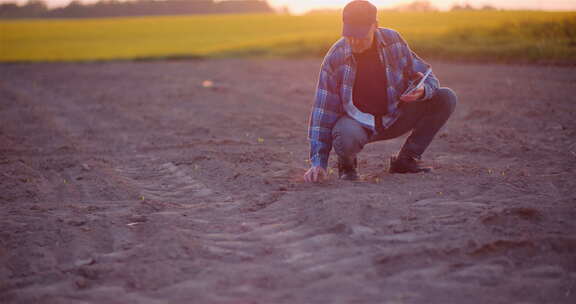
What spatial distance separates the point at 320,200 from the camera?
162 inches

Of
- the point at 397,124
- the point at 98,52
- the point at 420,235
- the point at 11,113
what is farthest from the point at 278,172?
the point at 98,52

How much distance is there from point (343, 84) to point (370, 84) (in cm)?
25

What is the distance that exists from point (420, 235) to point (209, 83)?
1037 cm

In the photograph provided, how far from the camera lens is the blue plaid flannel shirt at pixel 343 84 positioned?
14.6 feet

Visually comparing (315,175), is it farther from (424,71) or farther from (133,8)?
(133,8)

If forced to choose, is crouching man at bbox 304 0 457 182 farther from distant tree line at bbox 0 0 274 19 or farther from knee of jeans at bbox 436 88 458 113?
distant tree line at bbox 0 0 274 19

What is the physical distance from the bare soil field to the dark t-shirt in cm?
61

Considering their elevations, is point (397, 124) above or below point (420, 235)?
above

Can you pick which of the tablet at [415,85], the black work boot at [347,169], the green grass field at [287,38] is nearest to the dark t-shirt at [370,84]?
the tablet at [415,85]

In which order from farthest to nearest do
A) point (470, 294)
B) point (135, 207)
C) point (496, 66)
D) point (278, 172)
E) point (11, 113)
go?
point (496, 66) → point (11, 113) → point (278, 172) → point (135, 207) → point (470, 294)

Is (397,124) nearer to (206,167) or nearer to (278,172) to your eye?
(278,172)

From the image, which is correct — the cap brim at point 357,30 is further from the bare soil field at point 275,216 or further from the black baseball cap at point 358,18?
the bare soil field at point 275,216

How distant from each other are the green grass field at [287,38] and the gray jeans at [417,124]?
8.66 meters

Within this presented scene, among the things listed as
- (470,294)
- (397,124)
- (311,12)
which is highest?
(311,12)
